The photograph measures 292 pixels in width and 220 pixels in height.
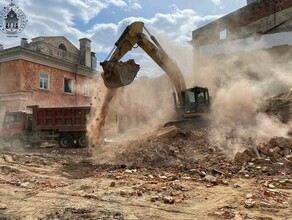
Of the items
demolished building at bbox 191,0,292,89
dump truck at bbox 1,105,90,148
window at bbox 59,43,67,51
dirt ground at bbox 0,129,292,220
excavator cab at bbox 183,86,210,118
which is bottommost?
dirt ground at bbox 0,129,292,220

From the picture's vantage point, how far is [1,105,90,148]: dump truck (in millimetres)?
18250

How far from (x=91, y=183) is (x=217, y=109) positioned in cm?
1014

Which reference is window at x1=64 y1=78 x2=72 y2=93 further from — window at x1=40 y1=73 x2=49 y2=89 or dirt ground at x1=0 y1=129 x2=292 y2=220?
dirt ground at x1=0 y1=129 x2=292 y2=220

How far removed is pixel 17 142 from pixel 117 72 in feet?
33.4

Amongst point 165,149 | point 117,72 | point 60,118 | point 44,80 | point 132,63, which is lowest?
point 165,149

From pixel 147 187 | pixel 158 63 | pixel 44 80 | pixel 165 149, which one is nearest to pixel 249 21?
pixel 158 63

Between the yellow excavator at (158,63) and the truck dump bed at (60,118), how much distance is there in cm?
536

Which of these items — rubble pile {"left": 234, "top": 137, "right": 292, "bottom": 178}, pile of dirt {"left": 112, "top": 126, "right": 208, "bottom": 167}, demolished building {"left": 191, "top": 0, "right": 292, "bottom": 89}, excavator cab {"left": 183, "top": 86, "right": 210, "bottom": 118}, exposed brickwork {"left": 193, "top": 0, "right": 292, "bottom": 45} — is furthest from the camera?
exposed brickwork {"left": 193, "top": 0, "right": 292, "bottom": 45}

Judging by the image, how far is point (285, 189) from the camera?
23.5ft

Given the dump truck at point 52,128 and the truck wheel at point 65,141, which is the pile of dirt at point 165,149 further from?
the truck wheel at point 65,141

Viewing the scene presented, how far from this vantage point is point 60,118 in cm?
1850

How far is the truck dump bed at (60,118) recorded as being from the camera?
1822cm

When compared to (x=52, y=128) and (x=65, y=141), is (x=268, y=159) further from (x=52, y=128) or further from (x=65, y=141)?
(x=52, y=128)

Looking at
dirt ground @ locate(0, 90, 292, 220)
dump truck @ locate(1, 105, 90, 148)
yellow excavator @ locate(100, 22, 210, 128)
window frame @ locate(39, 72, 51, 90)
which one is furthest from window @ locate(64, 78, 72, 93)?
dirt ground @ locate(0, 90, 292, 220)
